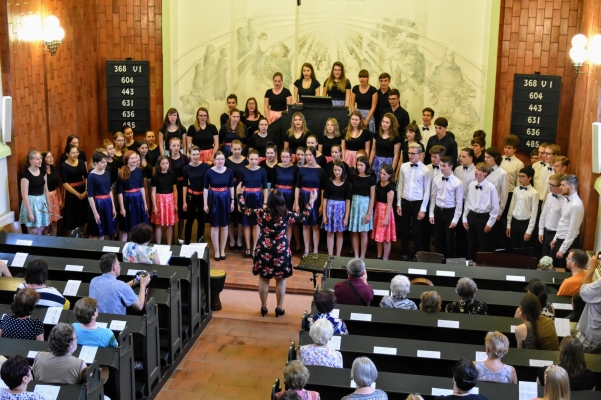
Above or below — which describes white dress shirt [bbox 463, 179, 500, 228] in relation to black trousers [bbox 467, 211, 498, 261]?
above

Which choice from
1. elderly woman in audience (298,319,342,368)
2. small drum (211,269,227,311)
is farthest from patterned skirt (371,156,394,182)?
elderly woman in audience (298,319,342,368)

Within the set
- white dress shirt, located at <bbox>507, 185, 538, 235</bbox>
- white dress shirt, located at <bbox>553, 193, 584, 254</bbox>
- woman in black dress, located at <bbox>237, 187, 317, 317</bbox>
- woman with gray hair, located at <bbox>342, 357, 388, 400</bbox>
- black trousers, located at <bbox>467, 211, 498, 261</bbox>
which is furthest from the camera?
black trousers, located at <bbox>467, 211, 498, 261</bbox>

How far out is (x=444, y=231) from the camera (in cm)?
1103

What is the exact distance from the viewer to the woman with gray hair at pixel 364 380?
554 centimetres

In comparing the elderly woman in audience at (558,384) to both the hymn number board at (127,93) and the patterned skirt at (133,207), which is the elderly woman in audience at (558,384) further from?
the hymn number board at (127,93)

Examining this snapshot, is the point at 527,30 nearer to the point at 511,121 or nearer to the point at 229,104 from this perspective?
the point at 511,121

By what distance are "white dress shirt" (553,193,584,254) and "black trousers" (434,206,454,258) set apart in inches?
60.9

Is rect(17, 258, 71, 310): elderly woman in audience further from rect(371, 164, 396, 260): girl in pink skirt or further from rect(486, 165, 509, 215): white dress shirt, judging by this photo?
rect(486, 165, 509, 215): white dress shirt

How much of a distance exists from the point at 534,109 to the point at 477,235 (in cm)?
288

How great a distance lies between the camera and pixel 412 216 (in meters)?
11.1

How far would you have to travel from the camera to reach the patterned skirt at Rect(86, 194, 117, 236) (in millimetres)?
10914

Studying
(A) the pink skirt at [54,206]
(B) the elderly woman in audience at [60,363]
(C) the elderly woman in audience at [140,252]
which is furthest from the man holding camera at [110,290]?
(A) the pink skirt at [54,206]

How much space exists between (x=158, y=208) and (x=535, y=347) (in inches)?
240

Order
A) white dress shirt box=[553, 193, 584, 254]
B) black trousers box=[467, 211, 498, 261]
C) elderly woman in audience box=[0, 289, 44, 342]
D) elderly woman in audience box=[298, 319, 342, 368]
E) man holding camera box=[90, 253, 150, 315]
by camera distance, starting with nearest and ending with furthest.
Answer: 1. elderly woman in audience box=[298, 319, 342, 368]
2. elderly woman in audience box=[0, 289, 44, 342]
3. man holding camera box=[90, 253, 150, 315]
4. white dress shirt box=[553, 193, 584, 254]
5. black trousers box=[467, 211, 498, 261]
